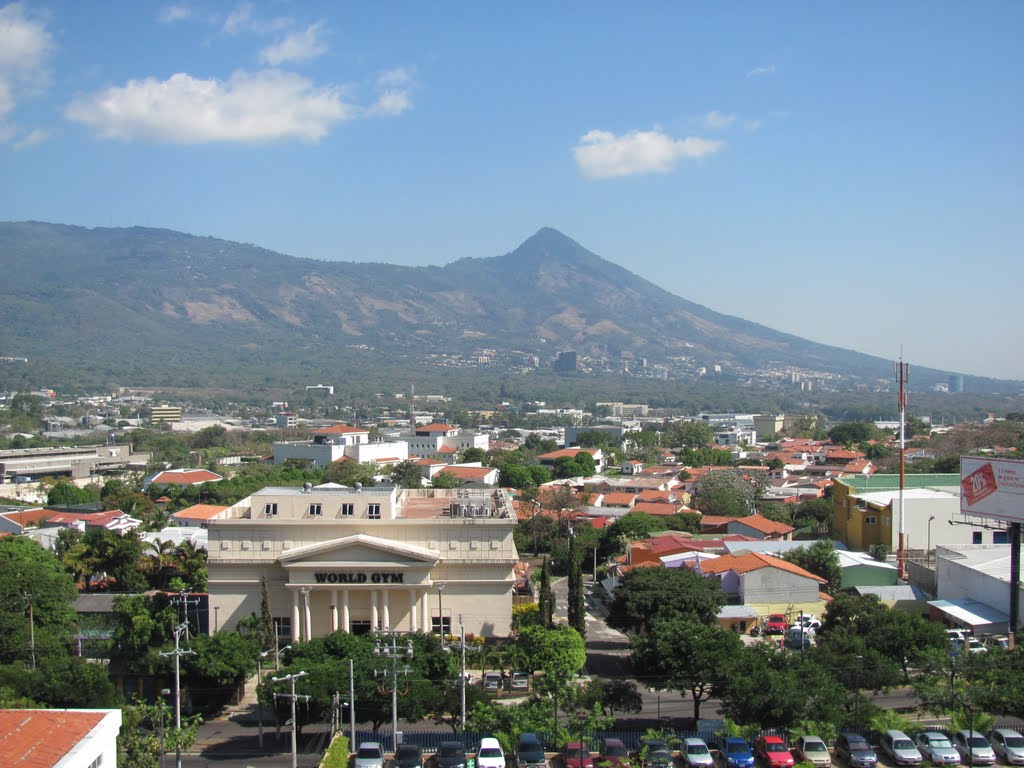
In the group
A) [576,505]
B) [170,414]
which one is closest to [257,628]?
[576,505]

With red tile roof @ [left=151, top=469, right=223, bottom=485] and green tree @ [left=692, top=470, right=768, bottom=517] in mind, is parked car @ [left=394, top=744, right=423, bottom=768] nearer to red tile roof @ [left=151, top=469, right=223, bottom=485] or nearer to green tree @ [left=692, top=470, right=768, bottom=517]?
green tree @ [left=692, top=470, right=768, bottom=517]

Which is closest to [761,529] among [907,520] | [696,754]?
[907,520]

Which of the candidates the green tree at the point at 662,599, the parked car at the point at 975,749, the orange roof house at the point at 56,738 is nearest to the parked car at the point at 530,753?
the green tree at the point at 662,599

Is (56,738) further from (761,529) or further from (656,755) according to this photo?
(761,529)

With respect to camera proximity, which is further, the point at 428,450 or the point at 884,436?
the point at 884,436

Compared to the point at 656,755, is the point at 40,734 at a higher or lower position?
higher

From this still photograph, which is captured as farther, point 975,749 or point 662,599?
point 662,599

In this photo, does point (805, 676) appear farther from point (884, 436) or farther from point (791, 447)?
point (884, 436)

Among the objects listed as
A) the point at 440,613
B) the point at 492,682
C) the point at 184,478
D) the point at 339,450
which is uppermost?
the point at 440,613
